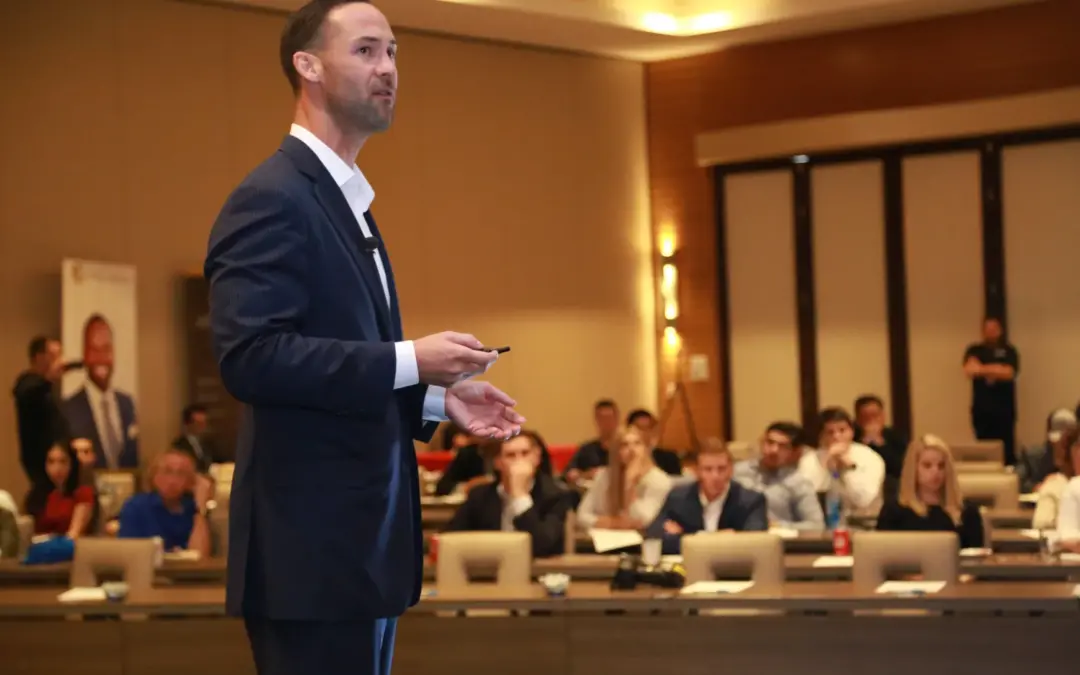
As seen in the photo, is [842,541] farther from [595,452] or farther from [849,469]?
[595,452]

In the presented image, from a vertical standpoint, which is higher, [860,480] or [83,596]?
[860,480]

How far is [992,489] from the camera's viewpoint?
8367 millimetres

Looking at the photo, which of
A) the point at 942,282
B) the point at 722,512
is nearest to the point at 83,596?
the point at 722,512

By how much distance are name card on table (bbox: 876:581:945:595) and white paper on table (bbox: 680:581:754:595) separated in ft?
1.63

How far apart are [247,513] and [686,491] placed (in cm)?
614

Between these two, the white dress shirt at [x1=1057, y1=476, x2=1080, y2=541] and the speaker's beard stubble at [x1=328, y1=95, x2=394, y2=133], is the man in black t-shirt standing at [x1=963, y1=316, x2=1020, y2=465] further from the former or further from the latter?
the speaker's beard stubble at [x1=328, y1=95, x2=394, y2=133]

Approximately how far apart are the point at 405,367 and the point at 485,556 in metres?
4.60

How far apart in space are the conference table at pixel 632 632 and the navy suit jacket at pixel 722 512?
6.21 feet

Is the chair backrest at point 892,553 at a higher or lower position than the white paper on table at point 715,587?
higher

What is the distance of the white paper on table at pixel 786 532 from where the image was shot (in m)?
7.46

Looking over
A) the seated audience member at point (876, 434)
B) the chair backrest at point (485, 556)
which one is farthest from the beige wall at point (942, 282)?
the chair backrest at point (485, 556)

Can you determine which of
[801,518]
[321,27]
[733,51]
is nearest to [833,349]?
[733,51]

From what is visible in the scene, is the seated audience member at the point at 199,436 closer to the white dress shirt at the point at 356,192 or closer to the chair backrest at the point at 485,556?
the chair backrest at the point at 485,556

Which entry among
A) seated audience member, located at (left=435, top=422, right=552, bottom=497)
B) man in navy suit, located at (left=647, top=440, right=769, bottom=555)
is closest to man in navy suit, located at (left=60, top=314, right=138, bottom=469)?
seated audience member, located at (left=435, top=422, right=552, bottom=497)
